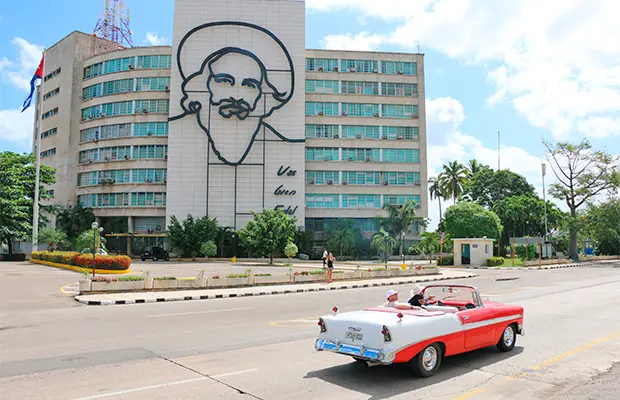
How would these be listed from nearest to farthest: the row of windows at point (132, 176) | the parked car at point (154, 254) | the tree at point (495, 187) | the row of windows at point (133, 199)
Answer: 1. the parked car at point (154, 254)
2. the row of windows at point (133, 199)
3. the row of windows at point (132, 176)
4. the tree at point (495, 187)

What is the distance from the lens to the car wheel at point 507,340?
330 inches

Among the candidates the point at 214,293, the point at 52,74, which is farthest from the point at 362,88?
the point at 214,293

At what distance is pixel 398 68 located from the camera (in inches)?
2530

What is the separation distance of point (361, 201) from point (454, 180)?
62.0 ft

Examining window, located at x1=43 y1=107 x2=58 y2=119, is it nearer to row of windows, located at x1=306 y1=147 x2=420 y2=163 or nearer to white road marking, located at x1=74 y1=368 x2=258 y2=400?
row of windows, located at x1=306 y1=147 x2=420 y2=163

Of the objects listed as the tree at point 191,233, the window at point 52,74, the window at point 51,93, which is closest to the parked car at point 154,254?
the tree at point 191,233

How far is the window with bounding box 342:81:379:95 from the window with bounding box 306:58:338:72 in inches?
108

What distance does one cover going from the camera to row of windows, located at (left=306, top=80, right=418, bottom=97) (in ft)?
204

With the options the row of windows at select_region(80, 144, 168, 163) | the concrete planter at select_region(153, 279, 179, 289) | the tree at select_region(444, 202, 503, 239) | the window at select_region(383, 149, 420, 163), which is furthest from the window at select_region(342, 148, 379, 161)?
the concrete planter at select_region(153, 279, 179, 289)

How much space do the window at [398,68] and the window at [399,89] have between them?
1654 mm

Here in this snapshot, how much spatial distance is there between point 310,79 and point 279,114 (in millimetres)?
7490

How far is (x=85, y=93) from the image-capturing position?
6328cm

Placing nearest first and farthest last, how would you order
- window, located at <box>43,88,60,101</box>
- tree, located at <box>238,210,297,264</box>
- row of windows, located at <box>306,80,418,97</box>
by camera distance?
tree, located at <box>238,210,297,264</box>, row of windows, located at <box>306,80,418,97</box>, window, located at <box>43,88,60,101</box>

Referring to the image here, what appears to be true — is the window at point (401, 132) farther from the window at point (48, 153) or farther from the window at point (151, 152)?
the window at point (48, 153)
